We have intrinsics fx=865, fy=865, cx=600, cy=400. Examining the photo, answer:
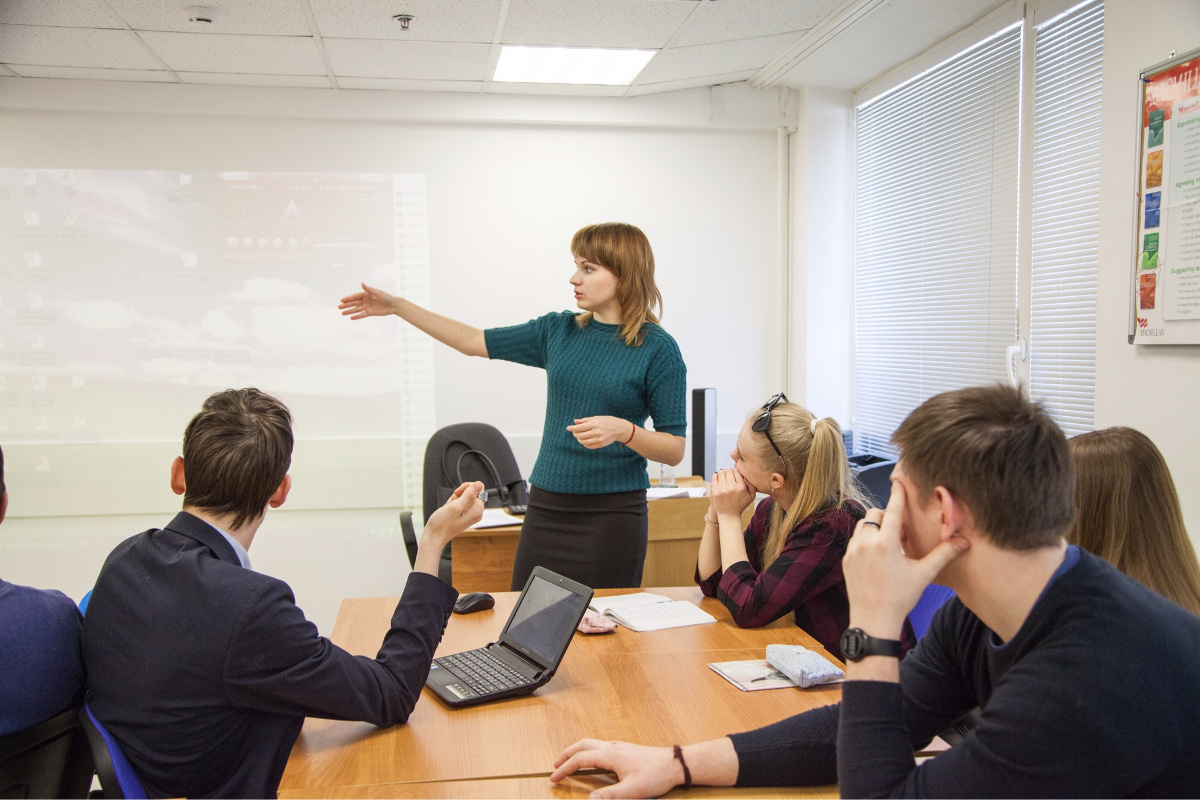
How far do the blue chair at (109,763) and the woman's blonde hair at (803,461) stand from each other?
1331 millimetres

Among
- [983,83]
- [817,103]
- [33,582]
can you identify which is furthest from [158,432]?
[983,83]

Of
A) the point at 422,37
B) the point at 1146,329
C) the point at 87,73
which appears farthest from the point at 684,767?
the point at 87,73

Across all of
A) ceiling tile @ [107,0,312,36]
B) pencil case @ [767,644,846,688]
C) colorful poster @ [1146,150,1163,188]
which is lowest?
pencil case @ [767,644,846,688]

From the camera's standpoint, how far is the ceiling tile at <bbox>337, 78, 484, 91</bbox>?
13.7 feet

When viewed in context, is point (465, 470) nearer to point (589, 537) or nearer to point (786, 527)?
point (589, 537)

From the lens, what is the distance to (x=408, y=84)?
4.26 metres

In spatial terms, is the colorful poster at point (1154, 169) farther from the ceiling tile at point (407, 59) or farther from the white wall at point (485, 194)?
the ceiling tile at point (407, 59)

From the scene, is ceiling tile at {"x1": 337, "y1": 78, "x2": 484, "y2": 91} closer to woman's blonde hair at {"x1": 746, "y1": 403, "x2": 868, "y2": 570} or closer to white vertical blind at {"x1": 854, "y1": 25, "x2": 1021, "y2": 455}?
white vertical blind at {"x1": 854, "y1": 25, "x2": 1021, "y2": 455}

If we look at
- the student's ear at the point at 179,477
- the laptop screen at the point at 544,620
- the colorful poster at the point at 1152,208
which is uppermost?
the colorful poster at the point at 1152,208

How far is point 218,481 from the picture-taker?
1402mm

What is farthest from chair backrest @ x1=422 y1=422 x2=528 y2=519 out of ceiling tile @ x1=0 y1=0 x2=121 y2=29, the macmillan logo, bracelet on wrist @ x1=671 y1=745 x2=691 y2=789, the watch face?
the watch face

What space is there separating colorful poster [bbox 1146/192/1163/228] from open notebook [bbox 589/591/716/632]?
5.80ft

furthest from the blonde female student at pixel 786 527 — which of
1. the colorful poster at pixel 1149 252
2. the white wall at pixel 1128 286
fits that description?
the colorful poster at pixel 1149 252

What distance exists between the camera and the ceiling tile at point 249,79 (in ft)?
13.3
